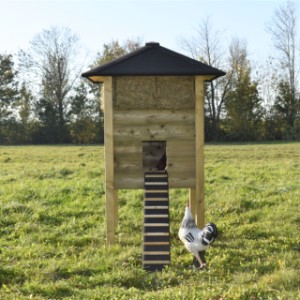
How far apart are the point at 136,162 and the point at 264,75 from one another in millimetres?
38403

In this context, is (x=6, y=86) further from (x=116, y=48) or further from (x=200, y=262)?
(x=200, y=262)

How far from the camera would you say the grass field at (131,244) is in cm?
552

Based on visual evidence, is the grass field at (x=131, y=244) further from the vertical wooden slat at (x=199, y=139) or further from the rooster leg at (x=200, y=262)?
the vertical wooden slat at (x=199, y=139)

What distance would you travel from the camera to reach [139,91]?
24.7 feet

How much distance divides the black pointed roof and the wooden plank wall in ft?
2.15

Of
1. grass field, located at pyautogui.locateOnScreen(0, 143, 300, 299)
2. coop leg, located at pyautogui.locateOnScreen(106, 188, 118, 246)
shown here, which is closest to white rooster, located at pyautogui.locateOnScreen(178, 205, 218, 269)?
grass field, located at pyautogui.locateOnScreen(0, 143, 300, 299)

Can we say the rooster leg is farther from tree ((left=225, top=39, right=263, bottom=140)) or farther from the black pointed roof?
tree ((left=225, top=39, right=263, bottom=140))

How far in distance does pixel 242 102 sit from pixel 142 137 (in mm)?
36114

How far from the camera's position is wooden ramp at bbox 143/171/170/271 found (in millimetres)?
6512

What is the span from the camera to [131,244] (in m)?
7.73

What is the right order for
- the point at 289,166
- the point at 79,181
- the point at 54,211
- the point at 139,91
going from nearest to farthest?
the point at 139,91, the point at 54,211, the point at 79,181, the point at 289,166

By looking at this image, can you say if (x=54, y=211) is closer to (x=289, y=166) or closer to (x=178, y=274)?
(x=178, y=274)

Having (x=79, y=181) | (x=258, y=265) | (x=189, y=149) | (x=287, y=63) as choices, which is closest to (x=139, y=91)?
(x=189, y=149)

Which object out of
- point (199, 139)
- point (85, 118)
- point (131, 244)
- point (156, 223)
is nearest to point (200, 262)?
point (156, 223)
